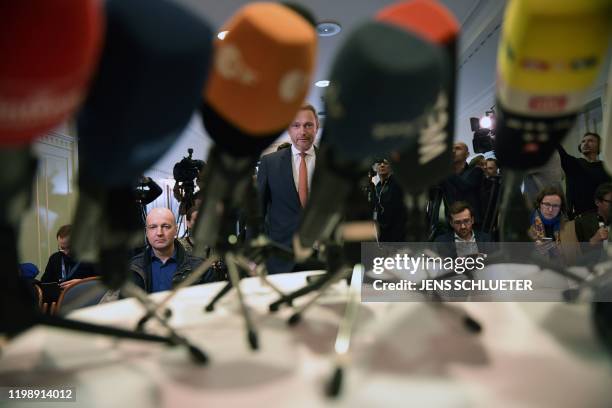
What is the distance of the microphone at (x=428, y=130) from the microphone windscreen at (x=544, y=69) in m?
0.06

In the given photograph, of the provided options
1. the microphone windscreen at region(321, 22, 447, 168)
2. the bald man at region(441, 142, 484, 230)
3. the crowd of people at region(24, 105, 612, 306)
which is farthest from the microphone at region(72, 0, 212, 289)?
the bald man at region(441, 142, 484, 230)

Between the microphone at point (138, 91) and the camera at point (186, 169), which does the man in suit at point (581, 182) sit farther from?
the microphone at point (138, 91)

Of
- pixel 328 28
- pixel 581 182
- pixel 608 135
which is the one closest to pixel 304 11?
pixel 608 135

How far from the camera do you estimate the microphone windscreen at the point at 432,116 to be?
0.45 m

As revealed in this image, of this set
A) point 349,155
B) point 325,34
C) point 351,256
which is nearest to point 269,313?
point 351,256

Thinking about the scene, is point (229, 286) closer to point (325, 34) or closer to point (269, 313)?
point (269, 313)

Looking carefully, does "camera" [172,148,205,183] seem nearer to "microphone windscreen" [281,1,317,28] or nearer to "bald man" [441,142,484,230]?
"bald man" [441,142,484,230]

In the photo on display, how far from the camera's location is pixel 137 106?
329 millimetres

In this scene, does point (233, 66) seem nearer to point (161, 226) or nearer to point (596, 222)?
point (161, 226)

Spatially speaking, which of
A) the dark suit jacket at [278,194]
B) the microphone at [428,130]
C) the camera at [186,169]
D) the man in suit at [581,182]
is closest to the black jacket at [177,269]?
the dark suit jacket at [278,194]

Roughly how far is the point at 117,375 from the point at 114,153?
257 millimetres

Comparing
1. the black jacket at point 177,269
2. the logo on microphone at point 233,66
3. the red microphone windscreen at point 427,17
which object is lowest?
the black jacket at point 177,269

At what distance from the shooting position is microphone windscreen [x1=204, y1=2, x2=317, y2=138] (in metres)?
0.38

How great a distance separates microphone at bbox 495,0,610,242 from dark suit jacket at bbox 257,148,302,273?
1.15m
